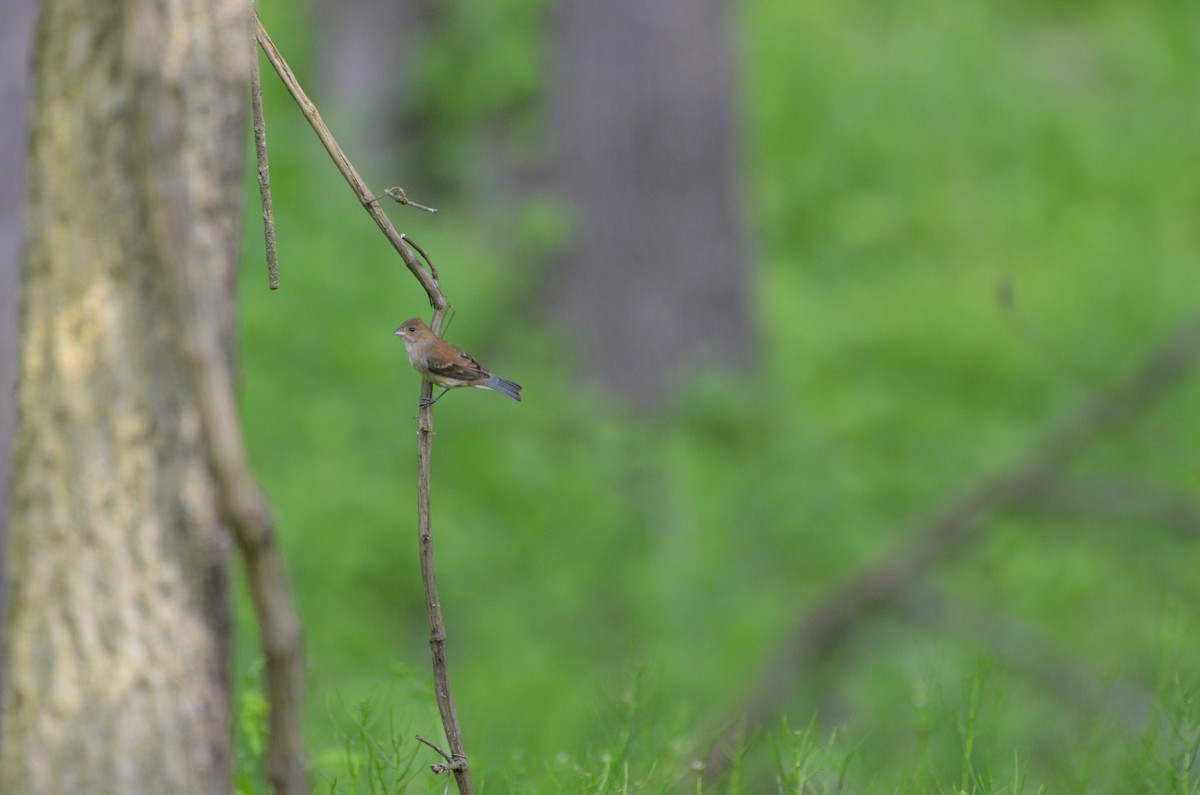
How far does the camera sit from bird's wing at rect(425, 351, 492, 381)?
309 centimetres

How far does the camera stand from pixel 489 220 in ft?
30.4

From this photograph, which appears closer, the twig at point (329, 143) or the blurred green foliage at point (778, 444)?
the twig at point (329, 143)

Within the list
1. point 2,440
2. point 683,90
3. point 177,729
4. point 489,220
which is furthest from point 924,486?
point 177,729

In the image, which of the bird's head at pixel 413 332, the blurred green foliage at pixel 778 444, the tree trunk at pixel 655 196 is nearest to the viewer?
the bird's head at pixel 413 332

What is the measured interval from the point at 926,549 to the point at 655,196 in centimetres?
388

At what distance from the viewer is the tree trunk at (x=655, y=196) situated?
28.0 ft

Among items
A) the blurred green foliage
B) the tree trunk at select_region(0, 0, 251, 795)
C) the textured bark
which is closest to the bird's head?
the blurred green foliage

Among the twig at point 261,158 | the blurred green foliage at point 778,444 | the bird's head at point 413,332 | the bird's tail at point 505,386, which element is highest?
the twig at point 261,158

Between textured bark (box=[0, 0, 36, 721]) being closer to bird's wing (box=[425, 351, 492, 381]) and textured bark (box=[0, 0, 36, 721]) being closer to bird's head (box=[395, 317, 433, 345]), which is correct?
bird's head (box=[395, 317, 433, 345])

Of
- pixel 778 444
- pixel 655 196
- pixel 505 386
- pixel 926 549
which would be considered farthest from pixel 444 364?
pixel 655 196

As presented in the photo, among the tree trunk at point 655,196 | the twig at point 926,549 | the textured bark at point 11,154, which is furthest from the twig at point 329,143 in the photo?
the tree trunk at point 655,196

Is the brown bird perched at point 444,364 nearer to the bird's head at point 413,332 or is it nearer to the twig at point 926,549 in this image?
the bird's head at point 413,332

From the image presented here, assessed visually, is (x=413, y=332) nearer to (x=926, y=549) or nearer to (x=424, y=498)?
(x=424, y=498)

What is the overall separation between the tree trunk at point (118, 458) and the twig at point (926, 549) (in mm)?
3537
